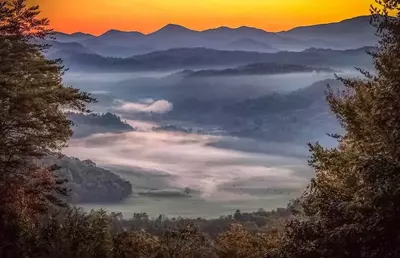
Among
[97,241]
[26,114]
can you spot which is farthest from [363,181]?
[26,114]

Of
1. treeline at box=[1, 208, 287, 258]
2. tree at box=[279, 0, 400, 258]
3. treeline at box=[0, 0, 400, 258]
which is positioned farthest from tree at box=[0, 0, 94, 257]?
tree at box=[279, 0, 400, 258]

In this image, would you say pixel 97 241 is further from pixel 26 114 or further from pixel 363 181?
pixel 363 181

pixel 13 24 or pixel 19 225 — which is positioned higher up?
pixel 13 24

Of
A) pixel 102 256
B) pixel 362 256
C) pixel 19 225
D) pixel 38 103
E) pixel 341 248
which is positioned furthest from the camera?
pixel 38 103

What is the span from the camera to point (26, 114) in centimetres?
2495

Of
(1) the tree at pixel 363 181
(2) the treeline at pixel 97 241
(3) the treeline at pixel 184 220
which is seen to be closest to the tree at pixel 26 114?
(3) the treeline at pixel 184 220

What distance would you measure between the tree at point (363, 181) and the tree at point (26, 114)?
1179 centimetres

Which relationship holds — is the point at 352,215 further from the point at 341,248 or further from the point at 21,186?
the point at 21,186

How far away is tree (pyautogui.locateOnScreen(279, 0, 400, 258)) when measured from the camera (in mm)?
14078

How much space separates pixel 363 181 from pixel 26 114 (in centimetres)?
1528

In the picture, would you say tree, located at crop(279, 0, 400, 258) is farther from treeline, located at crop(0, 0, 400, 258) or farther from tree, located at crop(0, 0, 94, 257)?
tree, located at crop(0, 0, 94, 257)

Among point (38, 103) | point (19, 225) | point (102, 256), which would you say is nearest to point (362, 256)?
point (102, 256)

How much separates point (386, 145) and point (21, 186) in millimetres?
15728

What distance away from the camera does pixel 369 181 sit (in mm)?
14758
